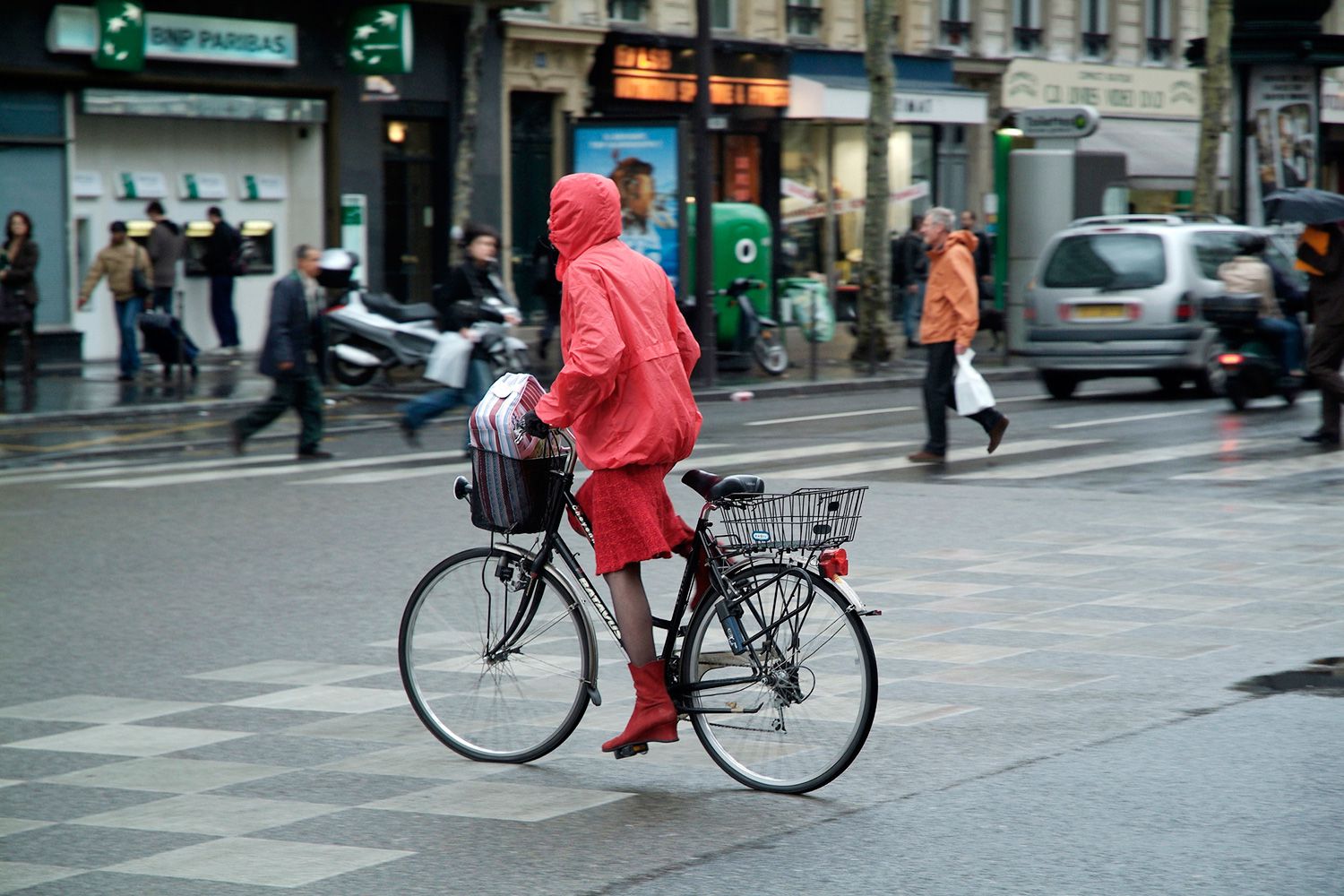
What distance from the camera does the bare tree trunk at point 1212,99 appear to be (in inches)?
1238

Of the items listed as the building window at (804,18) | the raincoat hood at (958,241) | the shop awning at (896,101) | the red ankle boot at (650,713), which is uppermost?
the building window at (804,18)

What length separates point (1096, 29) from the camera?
4441cm

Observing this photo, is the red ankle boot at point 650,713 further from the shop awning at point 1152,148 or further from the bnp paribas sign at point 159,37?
the shop awning at point 1152,148

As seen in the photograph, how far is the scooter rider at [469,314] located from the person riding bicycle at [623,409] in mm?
10095

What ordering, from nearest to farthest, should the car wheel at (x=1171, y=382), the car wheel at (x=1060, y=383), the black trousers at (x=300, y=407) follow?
the black trousers at (x=300, y=407), the car wheel at (x=1171, y=382), the car wheel at (x=1060, y=383)

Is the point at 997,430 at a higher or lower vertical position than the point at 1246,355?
lower

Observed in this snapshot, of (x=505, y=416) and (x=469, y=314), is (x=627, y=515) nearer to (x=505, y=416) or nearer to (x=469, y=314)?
(x=505, y=416)

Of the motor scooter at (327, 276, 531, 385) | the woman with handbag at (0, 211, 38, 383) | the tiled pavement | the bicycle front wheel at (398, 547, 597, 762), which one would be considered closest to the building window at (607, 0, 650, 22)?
the motor scooter at (327, 276, 531, 385)

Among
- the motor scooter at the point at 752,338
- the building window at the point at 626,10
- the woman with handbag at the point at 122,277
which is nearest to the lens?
the woman with handbag at the point at 122,277

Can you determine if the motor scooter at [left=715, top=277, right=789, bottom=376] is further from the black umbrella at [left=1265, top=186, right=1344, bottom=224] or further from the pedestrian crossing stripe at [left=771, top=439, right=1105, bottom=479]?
the black umbrella at [left=1265, top=186, right=1344, bottom=224]

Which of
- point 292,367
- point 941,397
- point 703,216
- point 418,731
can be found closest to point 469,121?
point 703,216

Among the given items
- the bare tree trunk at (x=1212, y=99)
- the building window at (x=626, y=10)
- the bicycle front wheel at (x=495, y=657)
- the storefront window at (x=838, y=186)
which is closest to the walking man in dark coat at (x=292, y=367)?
the bicycle front wheel at (x=495, y=657)

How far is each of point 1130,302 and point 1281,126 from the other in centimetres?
962

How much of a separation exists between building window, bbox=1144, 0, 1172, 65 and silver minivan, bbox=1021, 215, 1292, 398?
27007mm
